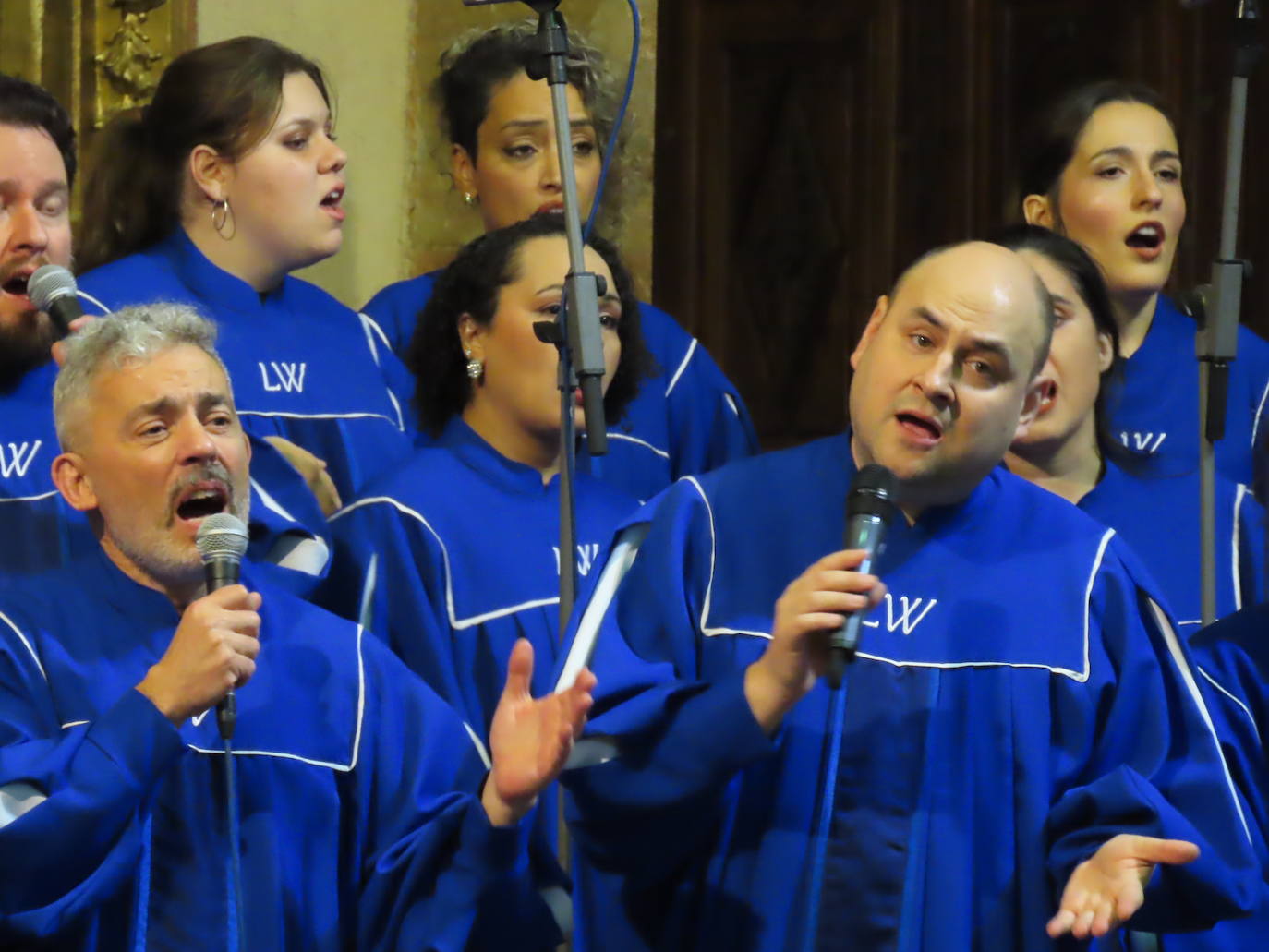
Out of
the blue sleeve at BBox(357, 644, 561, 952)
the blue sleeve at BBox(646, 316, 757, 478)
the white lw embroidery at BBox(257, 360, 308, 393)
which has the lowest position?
the blue sleeve at BBox(357, 644, 561, 952)

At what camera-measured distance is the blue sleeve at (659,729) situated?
9.38ft

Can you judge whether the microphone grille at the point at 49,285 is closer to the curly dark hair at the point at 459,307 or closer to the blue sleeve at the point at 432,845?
the blue sleeve at the point at 432,845

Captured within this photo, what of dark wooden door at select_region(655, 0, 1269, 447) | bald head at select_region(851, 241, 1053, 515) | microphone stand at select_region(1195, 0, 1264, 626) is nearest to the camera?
bald head at select_region(851, 241, 1053, 515)

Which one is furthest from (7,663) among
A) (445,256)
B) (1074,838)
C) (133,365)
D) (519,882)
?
(445,256)

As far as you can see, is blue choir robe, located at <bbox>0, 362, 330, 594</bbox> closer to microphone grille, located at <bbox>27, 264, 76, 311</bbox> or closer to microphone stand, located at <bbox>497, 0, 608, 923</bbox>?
microphone grille, located at <bbox>27, 264, 76, 311</bbox>

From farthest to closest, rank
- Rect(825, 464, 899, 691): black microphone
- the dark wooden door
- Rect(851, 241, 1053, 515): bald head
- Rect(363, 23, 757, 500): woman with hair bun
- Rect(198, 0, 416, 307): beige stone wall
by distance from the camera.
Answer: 1. Rect(198, 0, 416, 307): beige stone wall
2. the dark wooden door
3. Rect(363, 23, 757, 500): woman with hair bun
4. Rect(851, 241, 1053, 515): bald head
5. Rect(825, 464, 899, 691): black microphone

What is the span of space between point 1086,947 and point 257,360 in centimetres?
198

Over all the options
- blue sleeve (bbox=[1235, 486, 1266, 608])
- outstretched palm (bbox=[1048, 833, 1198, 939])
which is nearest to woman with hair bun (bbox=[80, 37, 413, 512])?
blue sleeve (bbox=[1235, 486, 1266, 608])

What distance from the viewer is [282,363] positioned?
4.32m

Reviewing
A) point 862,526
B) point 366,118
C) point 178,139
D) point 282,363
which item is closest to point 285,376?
point 282,363

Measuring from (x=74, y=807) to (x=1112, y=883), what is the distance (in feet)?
4.08

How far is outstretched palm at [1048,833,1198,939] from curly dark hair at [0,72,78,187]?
2.15 meters

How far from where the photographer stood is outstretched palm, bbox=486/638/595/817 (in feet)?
9.16

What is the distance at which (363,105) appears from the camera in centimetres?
587
